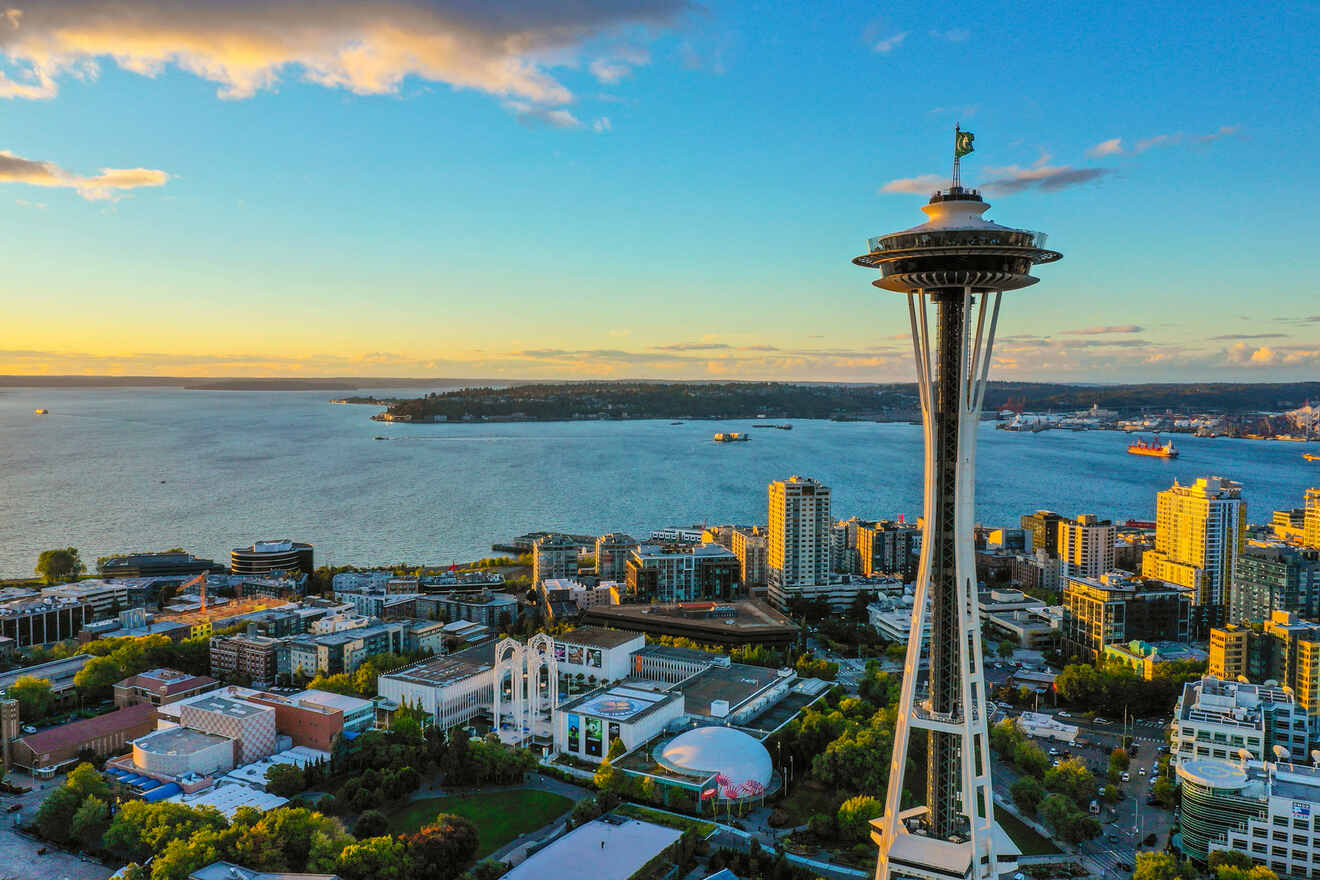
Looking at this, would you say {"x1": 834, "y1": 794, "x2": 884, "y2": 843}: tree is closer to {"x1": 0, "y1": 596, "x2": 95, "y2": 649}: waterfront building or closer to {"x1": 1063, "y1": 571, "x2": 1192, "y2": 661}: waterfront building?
{"x1": 1063, "y1": 571, "x2": 1192, "y2": 661}: waterfront building

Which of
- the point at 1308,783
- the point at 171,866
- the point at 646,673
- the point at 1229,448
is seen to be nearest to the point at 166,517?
the point at 646,673

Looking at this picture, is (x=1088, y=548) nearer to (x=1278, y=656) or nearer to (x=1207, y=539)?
(x=1207, y=539)

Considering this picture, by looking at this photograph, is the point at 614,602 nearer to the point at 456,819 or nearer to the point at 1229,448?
the point at 456,819

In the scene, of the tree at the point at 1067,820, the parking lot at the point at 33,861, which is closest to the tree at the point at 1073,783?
the tree at the point at 1067,820

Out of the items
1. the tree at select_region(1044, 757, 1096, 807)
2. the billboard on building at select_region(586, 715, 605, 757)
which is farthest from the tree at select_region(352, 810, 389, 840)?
the tree at select_region(1044, 757, 1096, 807)

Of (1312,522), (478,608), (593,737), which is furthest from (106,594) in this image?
(1312,522)
